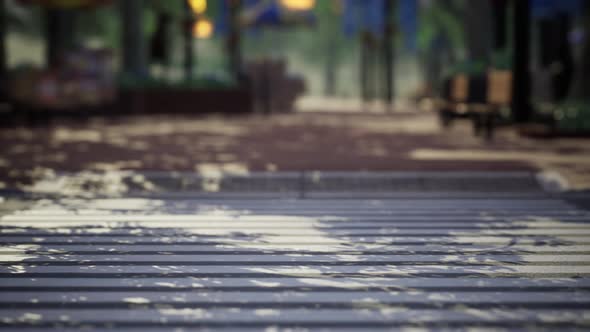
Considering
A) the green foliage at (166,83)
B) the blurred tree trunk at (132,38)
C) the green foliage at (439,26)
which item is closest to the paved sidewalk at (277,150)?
the green foliage at (166,83)

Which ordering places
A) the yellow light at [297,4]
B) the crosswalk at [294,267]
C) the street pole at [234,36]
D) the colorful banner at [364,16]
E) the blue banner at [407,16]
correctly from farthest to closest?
1. the colorful banner at [364,16]
2. the blue banner at [407,16]
3. the yellow light at [297,4]
4. the street pole at [234,36]
5. the crosswalk at [294,267]

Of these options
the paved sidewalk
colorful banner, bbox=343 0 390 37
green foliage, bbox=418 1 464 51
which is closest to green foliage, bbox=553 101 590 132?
the paved sidewalk

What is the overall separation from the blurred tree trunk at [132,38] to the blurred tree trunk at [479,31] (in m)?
10.7

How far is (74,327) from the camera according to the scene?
396 centimetres

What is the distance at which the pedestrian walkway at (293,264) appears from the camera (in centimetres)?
412

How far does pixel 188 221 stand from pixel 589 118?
37.1 feet

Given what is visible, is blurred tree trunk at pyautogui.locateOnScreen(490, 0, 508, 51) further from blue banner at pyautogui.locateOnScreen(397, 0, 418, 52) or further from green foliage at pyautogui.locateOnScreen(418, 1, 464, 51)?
green foliage at pyautogui.locateOnScreen(418, 1, 464, 51)

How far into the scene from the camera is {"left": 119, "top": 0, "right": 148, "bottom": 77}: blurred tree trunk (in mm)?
Answer: 25000

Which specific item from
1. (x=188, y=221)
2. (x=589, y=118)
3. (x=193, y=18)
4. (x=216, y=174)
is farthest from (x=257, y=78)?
(x=188, y=221)

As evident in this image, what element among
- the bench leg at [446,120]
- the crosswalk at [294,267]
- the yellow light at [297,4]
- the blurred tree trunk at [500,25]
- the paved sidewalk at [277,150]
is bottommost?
the crosswalk at [294,267]

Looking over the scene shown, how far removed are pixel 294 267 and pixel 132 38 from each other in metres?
21.2

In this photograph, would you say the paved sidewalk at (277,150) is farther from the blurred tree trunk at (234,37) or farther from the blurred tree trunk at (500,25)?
the blurred tree trunk at (234,37)

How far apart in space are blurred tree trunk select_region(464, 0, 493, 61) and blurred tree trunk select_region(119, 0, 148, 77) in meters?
10.7

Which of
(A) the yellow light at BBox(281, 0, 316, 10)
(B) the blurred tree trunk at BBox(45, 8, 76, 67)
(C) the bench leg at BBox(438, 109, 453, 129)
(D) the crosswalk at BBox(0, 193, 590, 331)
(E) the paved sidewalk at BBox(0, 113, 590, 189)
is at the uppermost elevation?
(A) the yellow light at BBox(281, 0, 316, 10)
